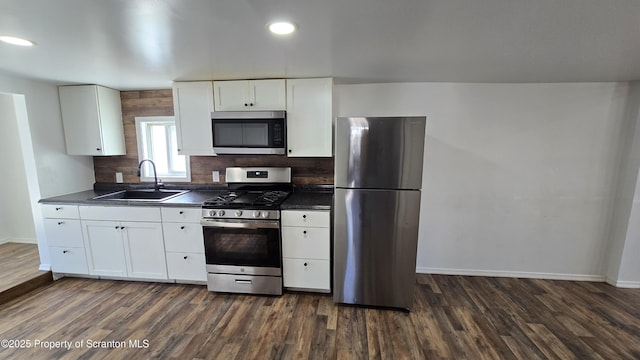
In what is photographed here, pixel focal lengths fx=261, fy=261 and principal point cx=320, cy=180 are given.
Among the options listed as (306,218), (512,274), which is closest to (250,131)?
(306,218)

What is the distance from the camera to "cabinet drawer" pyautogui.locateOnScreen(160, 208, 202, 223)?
2.55 metres

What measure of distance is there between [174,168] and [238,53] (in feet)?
6.60

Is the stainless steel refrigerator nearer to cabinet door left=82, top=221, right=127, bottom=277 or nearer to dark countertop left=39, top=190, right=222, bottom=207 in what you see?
dark countertop left=39, top=190, right=222, bottom=207

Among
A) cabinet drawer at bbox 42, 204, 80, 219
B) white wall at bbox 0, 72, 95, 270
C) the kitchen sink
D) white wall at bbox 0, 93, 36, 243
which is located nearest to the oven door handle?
the kitchen sink

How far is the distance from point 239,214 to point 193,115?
120 centimetres

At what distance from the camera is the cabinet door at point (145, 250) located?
2619mm

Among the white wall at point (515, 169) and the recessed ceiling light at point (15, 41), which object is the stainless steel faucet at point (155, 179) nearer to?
the recessed ceiling light at point (15, 41)

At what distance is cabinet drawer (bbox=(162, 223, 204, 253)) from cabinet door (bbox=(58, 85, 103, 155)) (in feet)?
4.34

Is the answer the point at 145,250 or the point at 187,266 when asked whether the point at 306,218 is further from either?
the point at 145,250

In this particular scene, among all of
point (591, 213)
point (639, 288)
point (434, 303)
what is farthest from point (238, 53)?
point (639, 288)

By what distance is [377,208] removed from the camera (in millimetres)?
2195

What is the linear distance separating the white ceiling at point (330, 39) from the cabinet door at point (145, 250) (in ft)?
4.83

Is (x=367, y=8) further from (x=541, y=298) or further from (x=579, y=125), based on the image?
(x=541, y=298)

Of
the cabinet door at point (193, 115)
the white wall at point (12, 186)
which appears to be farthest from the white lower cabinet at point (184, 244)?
the white wall at point (12, 186)
